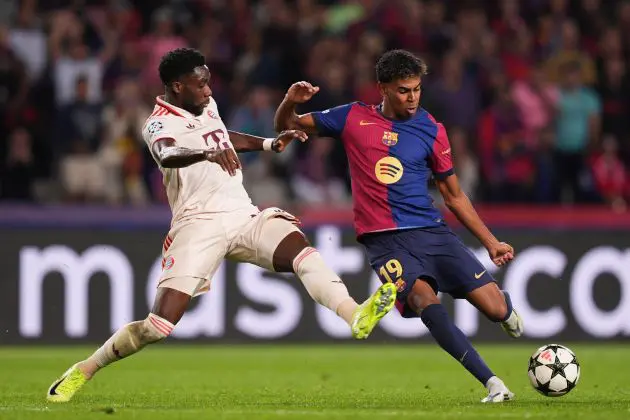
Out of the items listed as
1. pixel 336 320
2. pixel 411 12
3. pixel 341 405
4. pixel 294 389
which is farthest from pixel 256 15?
pixel 341 405

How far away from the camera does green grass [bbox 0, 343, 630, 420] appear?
8.06 metres

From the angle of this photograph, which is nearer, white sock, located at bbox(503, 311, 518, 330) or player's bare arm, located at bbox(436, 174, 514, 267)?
player's bare arm, located at bbox(436, 174, 514, 267)

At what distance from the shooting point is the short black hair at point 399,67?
872cm

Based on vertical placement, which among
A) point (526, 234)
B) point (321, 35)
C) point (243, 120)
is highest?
point (321, 35)

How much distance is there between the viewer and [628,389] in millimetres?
10031

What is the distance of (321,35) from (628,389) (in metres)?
7.72

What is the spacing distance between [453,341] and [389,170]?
1267 millimetres

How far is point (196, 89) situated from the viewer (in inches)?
344

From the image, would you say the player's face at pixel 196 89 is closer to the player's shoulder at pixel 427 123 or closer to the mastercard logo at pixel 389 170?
the mastercard logo at pixel 389 170

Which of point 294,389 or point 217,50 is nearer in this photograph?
point 294,389

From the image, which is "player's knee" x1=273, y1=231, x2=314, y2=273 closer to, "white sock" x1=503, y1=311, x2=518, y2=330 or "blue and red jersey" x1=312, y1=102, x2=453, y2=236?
"blue and red jersey" x1=312, y1=102, x2=453, y2=236

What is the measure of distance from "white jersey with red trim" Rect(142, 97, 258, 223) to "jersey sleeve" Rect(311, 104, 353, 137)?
67 cm

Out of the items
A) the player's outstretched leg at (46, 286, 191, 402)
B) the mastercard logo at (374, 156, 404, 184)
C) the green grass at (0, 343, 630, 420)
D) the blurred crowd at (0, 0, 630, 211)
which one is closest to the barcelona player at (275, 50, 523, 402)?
the mastercard logo at (374, 156, 404, 184)

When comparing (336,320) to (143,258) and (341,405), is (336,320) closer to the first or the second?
(143,258)
